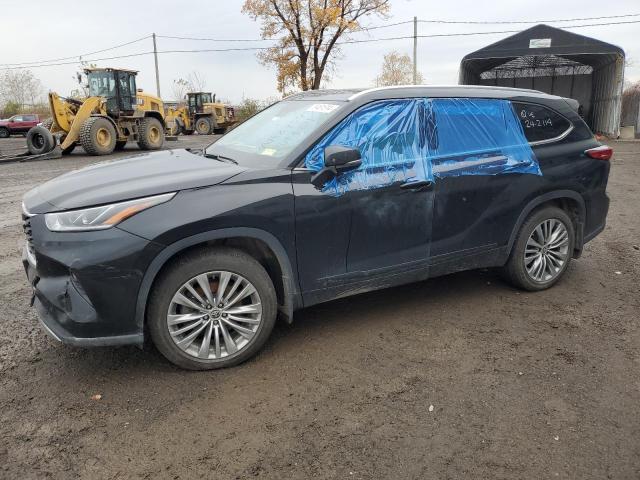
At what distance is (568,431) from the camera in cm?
278

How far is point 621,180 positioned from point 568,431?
11.0 metres

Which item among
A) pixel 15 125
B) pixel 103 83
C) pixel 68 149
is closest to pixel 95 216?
pixel 68 149

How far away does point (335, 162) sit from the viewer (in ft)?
11.4

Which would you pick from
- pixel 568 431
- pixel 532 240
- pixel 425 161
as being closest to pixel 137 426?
pixel 568 431

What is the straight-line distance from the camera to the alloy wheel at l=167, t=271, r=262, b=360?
127 inches

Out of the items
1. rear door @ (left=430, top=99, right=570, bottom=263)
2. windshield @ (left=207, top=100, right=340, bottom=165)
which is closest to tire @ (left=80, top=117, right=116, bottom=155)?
windshield @ (left=207, top=100, right=340, bottom=165)

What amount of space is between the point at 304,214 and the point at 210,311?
2.82 ft

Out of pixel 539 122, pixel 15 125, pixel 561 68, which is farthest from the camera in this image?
pixel 15 125

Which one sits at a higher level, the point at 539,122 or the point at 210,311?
the point at 539,122

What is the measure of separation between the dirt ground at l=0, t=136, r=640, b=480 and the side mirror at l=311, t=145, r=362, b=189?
1179 mm

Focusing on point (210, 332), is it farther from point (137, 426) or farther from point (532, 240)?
point (532, 240)

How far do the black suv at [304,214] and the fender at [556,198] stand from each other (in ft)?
0.05

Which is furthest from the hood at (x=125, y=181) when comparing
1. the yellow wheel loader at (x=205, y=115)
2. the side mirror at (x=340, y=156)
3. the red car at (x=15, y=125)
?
the red car at (x=15, y=125)

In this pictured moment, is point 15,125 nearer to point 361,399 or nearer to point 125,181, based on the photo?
point 125,181
